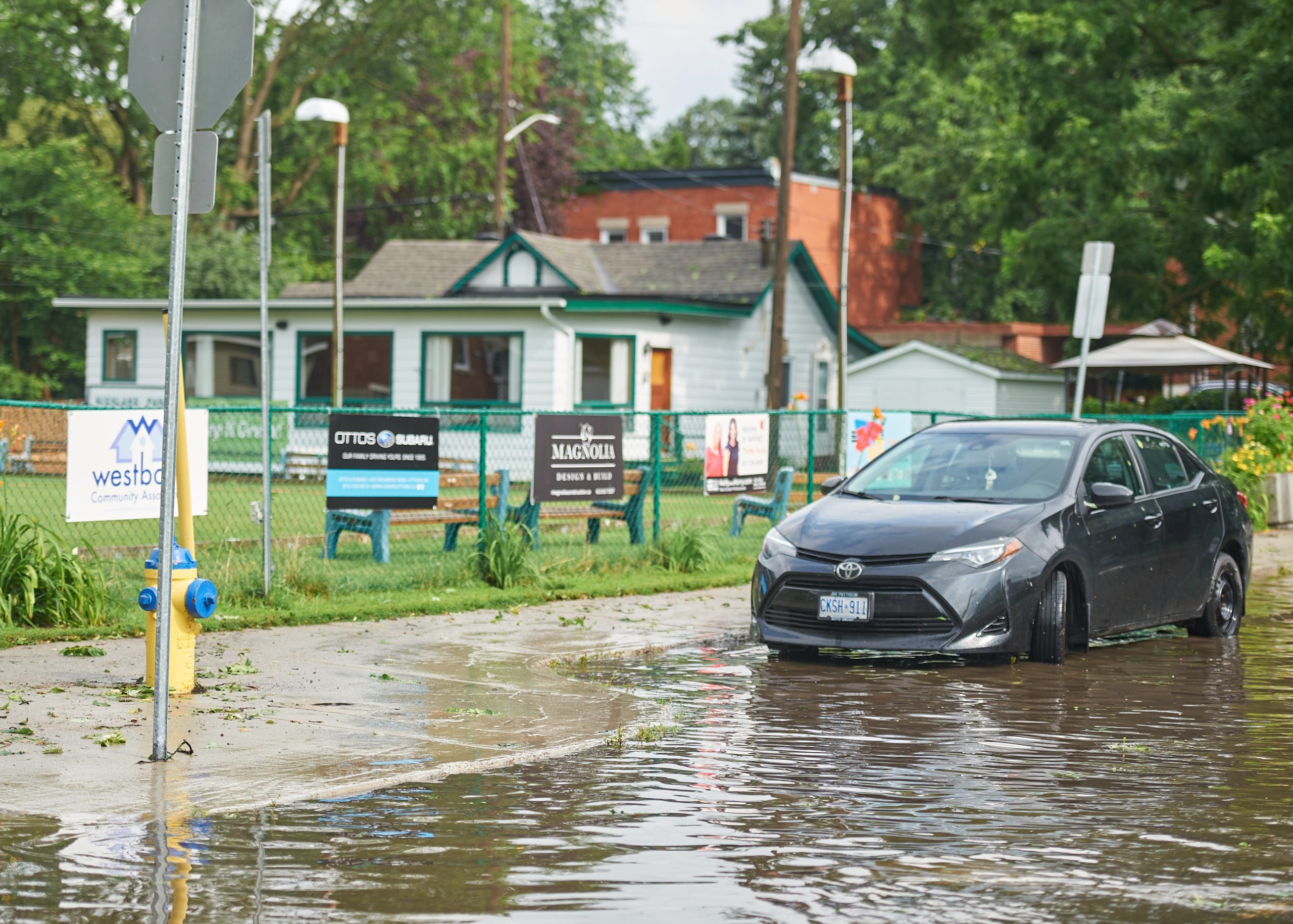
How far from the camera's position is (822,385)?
3666cm

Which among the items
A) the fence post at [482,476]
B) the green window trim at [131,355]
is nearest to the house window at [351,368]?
the green window trim at [131,355]

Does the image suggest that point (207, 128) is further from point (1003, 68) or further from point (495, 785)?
point (1003, 68)

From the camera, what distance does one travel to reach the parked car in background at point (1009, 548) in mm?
10172

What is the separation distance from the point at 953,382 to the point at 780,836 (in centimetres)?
3136

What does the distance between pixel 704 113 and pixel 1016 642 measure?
289 ft

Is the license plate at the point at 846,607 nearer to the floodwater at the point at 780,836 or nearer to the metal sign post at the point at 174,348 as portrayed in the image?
the floodwater at the point at 780,836

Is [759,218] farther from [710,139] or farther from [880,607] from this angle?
[710,139]

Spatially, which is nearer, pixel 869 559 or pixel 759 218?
pixel 869 559

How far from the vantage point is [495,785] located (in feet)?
22.9

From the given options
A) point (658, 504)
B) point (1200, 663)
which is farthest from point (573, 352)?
point (1200, 663)

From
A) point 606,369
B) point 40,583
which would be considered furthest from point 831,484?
point 606,369

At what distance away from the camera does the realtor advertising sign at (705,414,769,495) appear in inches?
668

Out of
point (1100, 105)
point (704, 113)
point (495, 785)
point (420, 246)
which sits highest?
point (704, 113)

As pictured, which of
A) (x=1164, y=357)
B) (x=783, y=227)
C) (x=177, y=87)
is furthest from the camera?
(x=1164, y=357)
